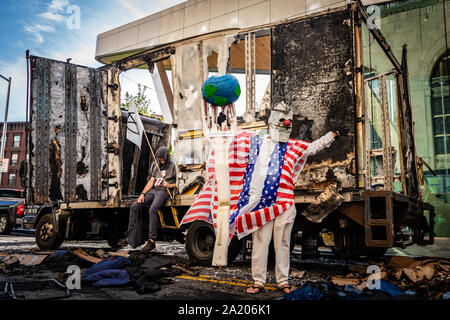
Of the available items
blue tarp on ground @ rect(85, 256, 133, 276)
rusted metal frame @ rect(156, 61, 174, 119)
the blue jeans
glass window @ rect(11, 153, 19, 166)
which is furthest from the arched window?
glass window @ rect(11, 153, 19, 166)

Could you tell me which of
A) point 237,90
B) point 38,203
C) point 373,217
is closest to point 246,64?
point 237,90

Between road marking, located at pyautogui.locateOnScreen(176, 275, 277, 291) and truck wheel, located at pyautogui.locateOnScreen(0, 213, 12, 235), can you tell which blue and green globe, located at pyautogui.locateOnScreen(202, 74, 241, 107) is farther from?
truck wheel, located at pyautogui.locateOnScreen(0, 213, 12, 235)

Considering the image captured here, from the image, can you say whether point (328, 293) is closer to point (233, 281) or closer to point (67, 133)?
point (233, 281)

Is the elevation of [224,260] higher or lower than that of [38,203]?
lower

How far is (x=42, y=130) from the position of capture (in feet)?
25.8

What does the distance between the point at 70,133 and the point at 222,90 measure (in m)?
5.27

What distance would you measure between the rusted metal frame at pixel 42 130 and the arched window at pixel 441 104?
11.0m

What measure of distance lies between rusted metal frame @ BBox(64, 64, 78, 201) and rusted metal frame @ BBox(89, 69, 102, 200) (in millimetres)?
323

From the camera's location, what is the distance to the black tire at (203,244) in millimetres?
5930

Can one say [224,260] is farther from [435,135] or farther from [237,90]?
[435,135]

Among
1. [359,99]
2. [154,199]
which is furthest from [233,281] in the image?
[359,99]

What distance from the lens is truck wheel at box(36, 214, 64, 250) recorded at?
824cm

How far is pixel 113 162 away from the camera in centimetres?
805

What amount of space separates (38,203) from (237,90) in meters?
5.72
